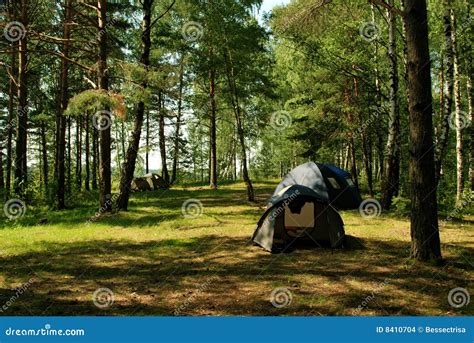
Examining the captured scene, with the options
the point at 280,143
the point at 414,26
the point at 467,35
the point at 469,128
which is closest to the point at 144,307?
the point at 414,26

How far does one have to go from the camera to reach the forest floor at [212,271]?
6.04m

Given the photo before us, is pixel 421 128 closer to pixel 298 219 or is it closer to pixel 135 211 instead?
pixel 298 219

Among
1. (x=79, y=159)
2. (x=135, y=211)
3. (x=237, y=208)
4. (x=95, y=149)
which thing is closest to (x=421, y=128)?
(x=237, y=208)

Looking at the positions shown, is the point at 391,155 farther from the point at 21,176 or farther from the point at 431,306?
the point at 21,176

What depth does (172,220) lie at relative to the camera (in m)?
13.2

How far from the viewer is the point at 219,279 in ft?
24.2

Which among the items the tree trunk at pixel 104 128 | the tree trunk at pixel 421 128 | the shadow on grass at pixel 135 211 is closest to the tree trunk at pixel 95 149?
the shadow on grass at pixel 135 211

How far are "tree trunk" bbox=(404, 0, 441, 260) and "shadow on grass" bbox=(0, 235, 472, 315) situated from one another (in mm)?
819

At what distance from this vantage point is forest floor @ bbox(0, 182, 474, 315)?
19.8ft

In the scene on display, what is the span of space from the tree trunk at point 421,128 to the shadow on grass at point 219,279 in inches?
32.2

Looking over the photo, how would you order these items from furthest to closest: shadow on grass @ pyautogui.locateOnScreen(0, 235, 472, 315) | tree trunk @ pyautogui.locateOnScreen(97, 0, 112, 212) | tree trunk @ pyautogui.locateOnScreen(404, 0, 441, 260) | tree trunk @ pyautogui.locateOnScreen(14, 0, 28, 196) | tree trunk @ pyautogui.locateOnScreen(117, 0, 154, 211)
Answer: tree trunk @ pyautogui.locateOnScreen(14, 0, 28, 196) < tree trunk @ pyautogui.locateOnScreen(117, 0, 154, 211) < tree trunk @ pyautogui.locateOnScreen(97, 0, 112, 212) < tree trunk @ pyautogui.locateOnScreen(404, 0, 441, 260) < shadow on grass @ pyautogui.locateOnScreen(0, 235, 472, 315)

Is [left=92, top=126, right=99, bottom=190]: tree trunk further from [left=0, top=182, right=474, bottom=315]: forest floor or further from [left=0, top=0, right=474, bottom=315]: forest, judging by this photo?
[left=0, top=182, right=474, bottom=315]: forest floor

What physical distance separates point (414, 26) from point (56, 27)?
572 inches

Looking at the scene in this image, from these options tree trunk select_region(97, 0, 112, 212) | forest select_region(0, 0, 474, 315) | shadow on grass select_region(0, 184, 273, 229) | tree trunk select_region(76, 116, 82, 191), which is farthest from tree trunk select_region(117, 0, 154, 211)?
tree trunk select_region(76, 116, 82, 191)
